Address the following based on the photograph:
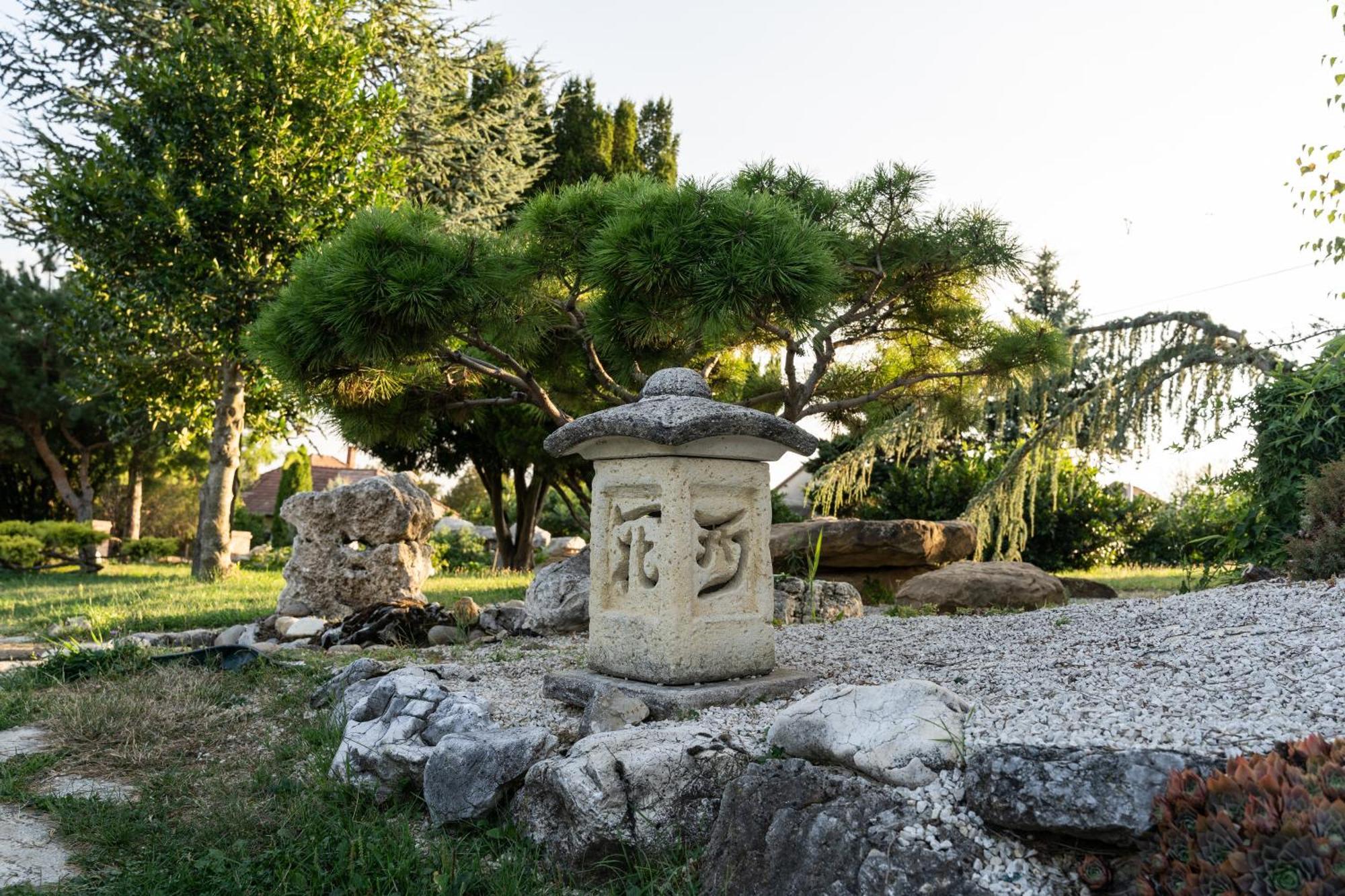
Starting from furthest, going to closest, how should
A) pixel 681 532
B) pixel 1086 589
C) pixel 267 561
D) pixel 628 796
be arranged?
pixel 267 561
pixel 1086 589
pixel 681 532
pixel 628 796

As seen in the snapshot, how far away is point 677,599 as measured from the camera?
381cm

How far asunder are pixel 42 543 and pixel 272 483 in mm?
14954

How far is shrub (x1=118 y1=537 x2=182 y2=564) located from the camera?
19016 mm

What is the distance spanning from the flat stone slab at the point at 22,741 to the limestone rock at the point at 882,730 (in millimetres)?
3437

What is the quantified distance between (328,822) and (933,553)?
271 inches

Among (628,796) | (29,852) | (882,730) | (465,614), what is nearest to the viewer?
(882,730)

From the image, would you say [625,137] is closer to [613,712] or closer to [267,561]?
[267,561]

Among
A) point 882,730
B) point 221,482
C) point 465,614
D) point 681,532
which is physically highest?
point 221,482

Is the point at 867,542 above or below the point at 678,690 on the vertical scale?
above

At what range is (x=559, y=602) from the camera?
23.7ft

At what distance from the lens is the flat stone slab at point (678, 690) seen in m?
3.63

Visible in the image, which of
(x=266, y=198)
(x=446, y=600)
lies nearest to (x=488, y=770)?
(x=446, y=600)

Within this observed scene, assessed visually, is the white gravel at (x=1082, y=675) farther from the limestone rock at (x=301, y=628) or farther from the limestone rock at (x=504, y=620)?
the limestone rock at (x=301, y=628)

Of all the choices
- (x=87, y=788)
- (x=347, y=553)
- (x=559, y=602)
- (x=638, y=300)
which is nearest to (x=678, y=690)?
(x=87, y=788)
